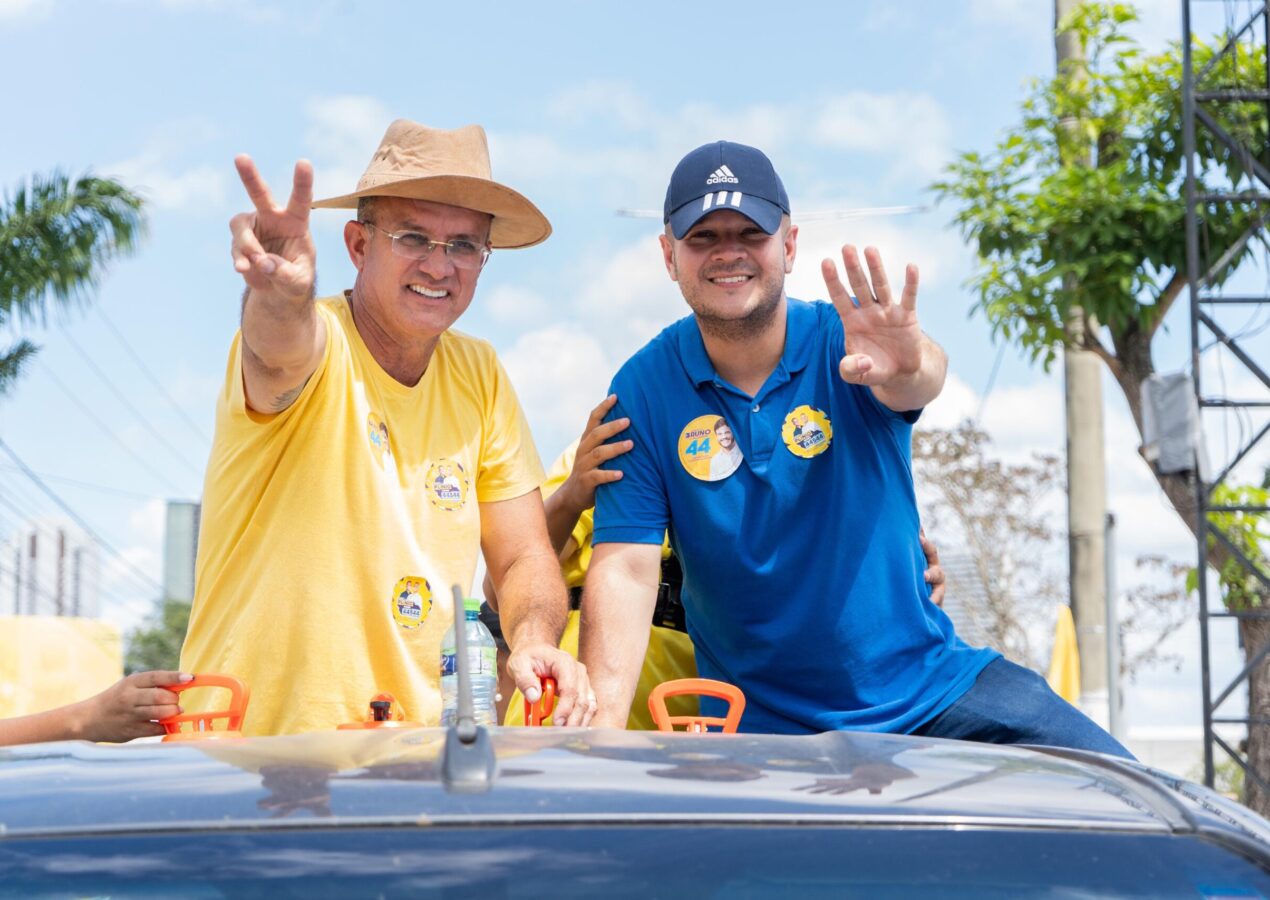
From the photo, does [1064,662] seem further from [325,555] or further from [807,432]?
[325,555]

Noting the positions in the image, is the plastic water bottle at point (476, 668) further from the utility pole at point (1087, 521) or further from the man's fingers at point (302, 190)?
the utility pole at point (1087, 521)

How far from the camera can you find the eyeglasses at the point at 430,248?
3756 millimetres

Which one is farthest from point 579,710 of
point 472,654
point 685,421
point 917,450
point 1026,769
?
point 917,450

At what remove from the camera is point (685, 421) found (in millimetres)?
3682

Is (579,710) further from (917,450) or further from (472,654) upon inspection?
(917,450)

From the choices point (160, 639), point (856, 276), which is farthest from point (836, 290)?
point (160, 639)

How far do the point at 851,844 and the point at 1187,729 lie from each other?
88.9 ft

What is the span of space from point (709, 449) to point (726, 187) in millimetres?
586

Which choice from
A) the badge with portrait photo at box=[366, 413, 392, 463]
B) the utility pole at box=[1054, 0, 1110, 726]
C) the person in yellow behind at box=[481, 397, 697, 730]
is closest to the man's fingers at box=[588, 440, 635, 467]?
the person in yellow behind at box=[481, 397, 697, 730]

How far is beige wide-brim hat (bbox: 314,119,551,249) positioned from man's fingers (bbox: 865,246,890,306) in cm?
97

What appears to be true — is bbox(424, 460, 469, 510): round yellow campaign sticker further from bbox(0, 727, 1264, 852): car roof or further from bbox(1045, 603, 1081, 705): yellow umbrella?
bbox(1045, 603, 1081, 705): yellow umbrella

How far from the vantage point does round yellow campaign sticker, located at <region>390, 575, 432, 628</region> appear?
3.42 metres

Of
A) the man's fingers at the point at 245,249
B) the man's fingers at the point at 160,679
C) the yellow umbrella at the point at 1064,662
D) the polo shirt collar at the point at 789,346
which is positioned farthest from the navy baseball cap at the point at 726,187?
the yellow umbrella at the point at 1064,662

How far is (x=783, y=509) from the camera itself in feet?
11.5
